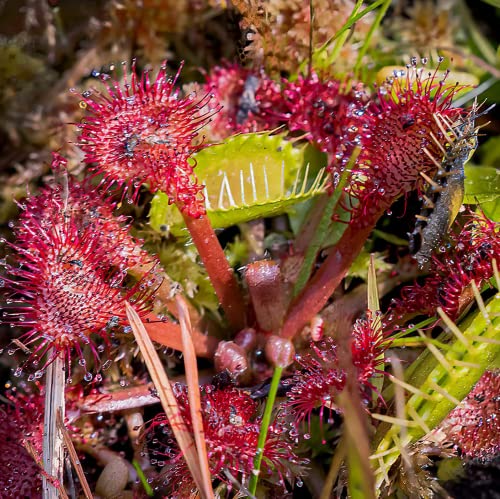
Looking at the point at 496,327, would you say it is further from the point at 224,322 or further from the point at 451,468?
the point at 224,322

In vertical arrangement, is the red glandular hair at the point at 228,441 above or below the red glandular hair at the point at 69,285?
below

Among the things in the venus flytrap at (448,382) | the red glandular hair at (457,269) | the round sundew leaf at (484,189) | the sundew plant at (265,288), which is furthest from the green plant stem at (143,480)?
the round sundew leaf at (484,189)

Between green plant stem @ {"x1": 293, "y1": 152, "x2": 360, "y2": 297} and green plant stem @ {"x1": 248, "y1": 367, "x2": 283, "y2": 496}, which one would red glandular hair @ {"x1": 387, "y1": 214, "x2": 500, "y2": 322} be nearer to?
green plant stem @ {"x1": 293, "y1": 152, "x2": 360, "y2": 297}

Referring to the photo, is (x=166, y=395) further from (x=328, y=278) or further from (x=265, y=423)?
(x=328, y=278)

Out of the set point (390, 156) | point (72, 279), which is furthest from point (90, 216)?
point (390, 156)

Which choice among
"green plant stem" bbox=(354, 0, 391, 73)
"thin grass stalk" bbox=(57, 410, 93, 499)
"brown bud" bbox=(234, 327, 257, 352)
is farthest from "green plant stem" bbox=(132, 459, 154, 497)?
"green plant stem" bbox=(354, 0, 391, 73)

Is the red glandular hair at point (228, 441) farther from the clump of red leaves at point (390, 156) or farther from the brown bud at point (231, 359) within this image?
the clump of red leaves at point (390, 156)
